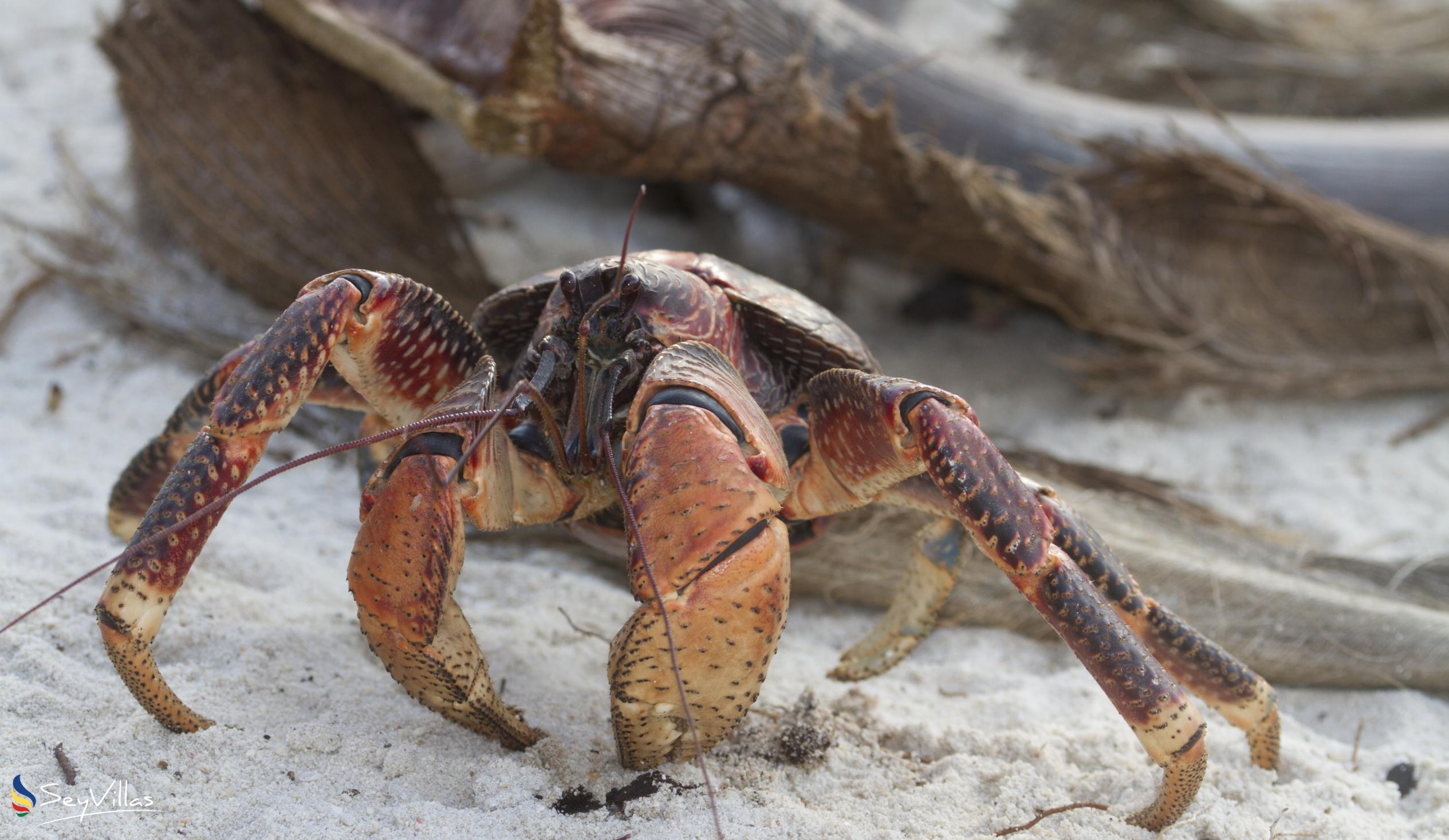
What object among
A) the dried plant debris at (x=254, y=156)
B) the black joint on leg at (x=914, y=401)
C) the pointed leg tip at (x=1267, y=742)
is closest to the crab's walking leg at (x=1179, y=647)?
the pointed leg tip at (x=1267, y=742)

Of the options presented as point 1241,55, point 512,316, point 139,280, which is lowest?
point 139,280

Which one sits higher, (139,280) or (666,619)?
(666,619)

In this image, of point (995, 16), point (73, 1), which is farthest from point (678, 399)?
point (995, 16)

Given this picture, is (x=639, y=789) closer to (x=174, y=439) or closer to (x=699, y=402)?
(x=699, y=402)

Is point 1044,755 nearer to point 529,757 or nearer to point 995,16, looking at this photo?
point 529,757

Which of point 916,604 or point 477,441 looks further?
point 916,604

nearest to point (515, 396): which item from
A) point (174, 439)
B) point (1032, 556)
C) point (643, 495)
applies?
Answer: point (643, 495)

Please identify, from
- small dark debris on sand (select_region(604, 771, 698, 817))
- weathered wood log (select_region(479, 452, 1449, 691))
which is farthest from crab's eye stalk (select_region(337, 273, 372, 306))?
small dark debris on sand (select_region(604, 771, 698, 817))

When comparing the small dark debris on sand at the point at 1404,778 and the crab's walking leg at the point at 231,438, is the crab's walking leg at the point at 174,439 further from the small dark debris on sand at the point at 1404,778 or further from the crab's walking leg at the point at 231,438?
the small dark debris on sand at the point at 1404,778
